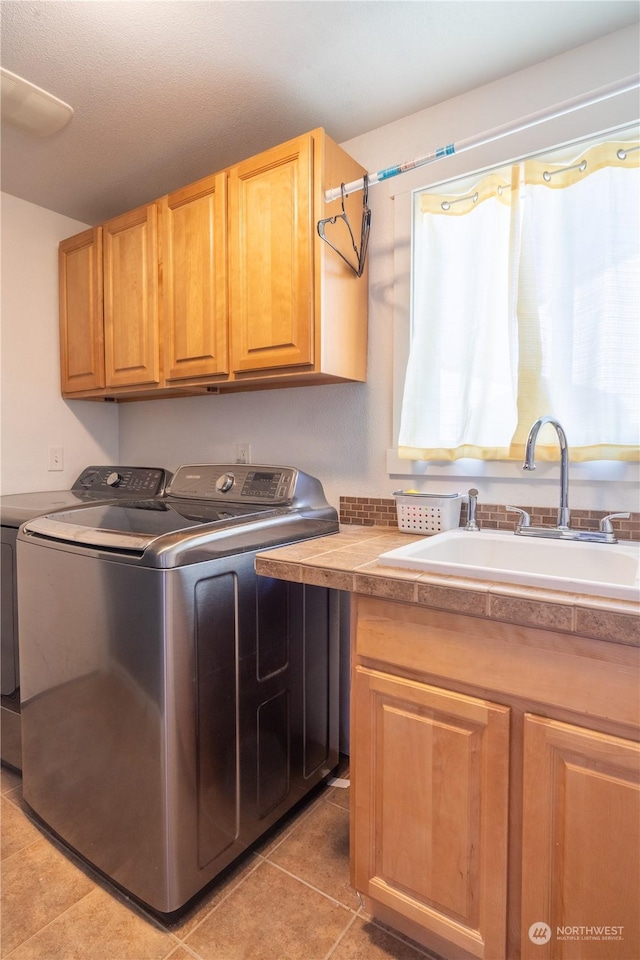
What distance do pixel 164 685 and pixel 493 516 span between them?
1059mm

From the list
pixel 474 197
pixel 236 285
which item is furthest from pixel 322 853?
pixel 474 197

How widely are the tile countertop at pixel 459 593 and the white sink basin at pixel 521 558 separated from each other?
0.02 m

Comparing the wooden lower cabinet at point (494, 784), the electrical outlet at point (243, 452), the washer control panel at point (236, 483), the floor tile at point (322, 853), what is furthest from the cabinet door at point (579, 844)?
the electrical outlet at point (243, 452)

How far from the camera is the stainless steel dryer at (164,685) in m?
1.23

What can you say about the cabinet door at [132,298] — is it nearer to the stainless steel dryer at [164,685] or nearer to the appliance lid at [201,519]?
the appliance lid at [201,519]

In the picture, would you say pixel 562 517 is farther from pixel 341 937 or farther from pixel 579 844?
pixel 341 937

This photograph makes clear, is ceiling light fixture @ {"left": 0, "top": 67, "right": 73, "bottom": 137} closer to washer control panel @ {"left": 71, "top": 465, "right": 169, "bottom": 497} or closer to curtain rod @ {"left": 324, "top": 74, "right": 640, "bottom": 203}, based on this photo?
curtain rod @ {"left": 324, "top": 74, "right": 640, "bottom": 203}

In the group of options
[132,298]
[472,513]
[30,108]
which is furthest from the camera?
[132,298]

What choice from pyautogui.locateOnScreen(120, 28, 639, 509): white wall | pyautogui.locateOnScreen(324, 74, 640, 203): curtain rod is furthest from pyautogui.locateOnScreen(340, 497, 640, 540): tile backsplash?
pyautogui.locateOnScreen(324, 74, 640, 203): curtain rod

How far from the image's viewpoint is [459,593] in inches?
38.4

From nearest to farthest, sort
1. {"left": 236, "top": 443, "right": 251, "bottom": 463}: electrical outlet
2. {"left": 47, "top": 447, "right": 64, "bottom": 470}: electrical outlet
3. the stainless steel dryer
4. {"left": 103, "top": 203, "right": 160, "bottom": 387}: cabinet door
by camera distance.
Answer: the stainless steel dryer
{"left": 103, "top": 203, "right": 160, "bottom": 387}: cabinet door
{"left": 236, "top": 443, "right": 251, "bottom": 463}: electrical outlet
{"left": 47, "top": 447, "right": 64, "bottom": 470}: electrical outlet

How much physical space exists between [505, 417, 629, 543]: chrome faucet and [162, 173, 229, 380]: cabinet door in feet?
3.45

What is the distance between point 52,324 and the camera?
2445 mm

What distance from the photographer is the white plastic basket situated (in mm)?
1570
